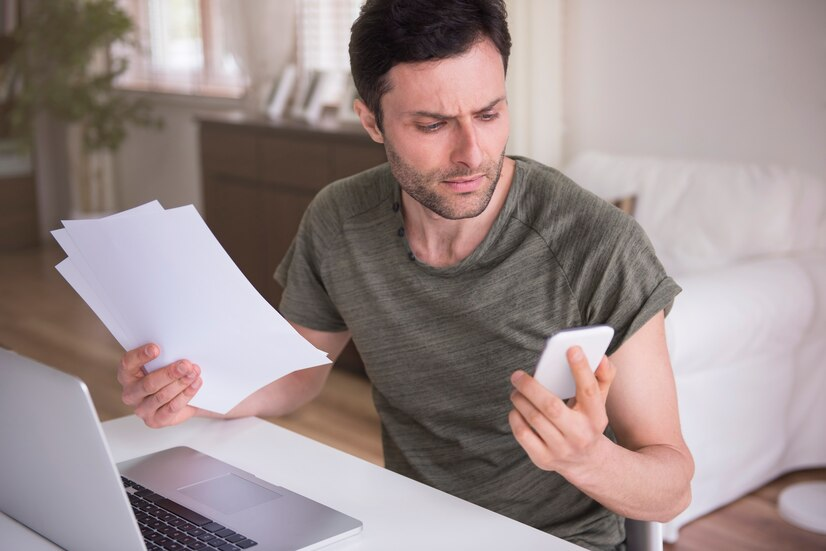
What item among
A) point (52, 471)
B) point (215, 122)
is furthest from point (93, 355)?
point (52, 471)

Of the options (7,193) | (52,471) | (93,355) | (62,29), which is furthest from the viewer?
(7,193)

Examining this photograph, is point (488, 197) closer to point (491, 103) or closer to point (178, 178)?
point (491, 103)

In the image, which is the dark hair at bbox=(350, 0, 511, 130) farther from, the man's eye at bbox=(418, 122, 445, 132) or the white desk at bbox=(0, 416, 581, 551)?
the white desk at bbox=(0, 416, 581, 551)

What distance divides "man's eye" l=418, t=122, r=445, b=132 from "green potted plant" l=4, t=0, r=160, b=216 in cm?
464

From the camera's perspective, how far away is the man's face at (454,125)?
4.19 feet

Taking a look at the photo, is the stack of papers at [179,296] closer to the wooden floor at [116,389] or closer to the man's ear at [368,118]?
the wooden floor at [116,389]

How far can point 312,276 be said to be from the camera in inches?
60.8

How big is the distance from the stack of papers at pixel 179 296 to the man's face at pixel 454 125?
314mm

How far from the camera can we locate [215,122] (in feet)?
14.5

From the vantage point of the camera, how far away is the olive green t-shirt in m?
1.28

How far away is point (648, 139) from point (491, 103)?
7.39 feet

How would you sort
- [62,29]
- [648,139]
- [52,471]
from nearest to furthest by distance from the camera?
[52,471]
[648,139]
[62,29]

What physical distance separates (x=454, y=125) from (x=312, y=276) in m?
0.37

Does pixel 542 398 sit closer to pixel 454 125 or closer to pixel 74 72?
pixel 454 125
